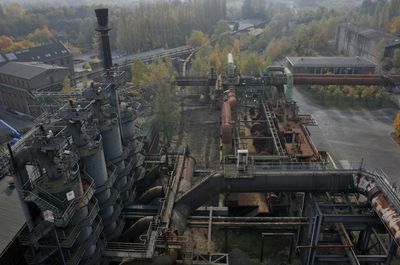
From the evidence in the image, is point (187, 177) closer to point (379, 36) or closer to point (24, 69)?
point (24, 69)

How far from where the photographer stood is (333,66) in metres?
61.4

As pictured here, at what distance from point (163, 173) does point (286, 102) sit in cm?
1913

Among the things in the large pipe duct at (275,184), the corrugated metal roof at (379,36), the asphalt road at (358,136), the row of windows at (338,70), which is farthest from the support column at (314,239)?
the corrugated metal roof at (379,36)

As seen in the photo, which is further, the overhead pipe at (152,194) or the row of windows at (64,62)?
the row of windows at (64,62)

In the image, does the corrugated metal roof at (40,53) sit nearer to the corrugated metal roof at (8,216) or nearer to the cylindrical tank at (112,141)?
the corrugated metal roof at (8,216)

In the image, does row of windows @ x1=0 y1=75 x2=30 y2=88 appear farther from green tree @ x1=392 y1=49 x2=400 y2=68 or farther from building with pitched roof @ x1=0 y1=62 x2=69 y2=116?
green tree @ x1=392 y1=49 x2=400 y2=68

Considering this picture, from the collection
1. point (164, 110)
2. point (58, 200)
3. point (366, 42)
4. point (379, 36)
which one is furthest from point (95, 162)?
point (379, 36)

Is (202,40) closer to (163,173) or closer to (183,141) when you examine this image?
(183,141)

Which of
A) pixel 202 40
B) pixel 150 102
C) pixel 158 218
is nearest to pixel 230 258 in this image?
pixel 158 218

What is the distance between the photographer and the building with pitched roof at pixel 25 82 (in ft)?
156

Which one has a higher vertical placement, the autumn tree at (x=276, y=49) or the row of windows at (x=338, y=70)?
the autumn tree at (x=276, y=49)

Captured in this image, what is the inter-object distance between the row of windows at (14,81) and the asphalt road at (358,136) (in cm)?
4070

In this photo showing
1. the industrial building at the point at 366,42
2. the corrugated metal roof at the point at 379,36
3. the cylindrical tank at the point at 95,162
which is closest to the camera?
the cylindrical tank at the point at 95,162

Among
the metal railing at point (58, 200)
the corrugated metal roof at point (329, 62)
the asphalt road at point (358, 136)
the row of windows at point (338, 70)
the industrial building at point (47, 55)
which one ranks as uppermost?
the metal railing at point (58, 200)
